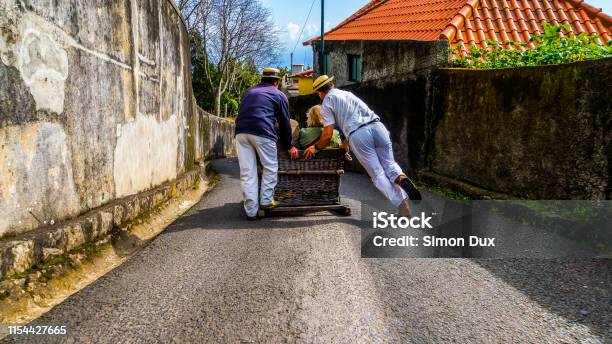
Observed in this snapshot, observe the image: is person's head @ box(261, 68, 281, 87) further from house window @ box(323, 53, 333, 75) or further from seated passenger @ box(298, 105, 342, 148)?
house window @ box(323, 53, 333, 75)

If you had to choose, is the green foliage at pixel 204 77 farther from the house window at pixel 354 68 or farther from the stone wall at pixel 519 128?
the stone wall at pixel 519 128

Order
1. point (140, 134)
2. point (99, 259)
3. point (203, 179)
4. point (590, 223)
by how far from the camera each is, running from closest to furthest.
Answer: point (99, 259)
point (590, 223)
point (140, 134)
point (203, 179)

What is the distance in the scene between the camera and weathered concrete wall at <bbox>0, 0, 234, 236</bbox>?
2.96 meters

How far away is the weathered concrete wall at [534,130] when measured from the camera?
4332 mm

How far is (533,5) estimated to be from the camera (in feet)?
38.2

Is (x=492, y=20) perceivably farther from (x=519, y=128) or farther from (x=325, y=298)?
(x=325, y=298)

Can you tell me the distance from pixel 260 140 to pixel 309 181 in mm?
805

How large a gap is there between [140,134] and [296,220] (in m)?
2.13

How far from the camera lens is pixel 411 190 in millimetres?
5027

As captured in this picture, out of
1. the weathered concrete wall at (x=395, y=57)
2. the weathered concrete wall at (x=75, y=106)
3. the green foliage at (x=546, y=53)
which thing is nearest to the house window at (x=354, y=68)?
the weathered concrete wall at (x=395, y=57)

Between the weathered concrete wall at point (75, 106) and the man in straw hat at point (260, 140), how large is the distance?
1226 mm

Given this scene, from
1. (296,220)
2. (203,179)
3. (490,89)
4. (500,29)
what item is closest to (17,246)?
(296,220)

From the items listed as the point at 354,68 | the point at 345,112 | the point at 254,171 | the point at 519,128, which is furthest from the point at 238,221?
the point at 354,68

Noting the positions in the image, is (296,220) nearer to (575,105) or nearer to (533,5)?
(575,105)
